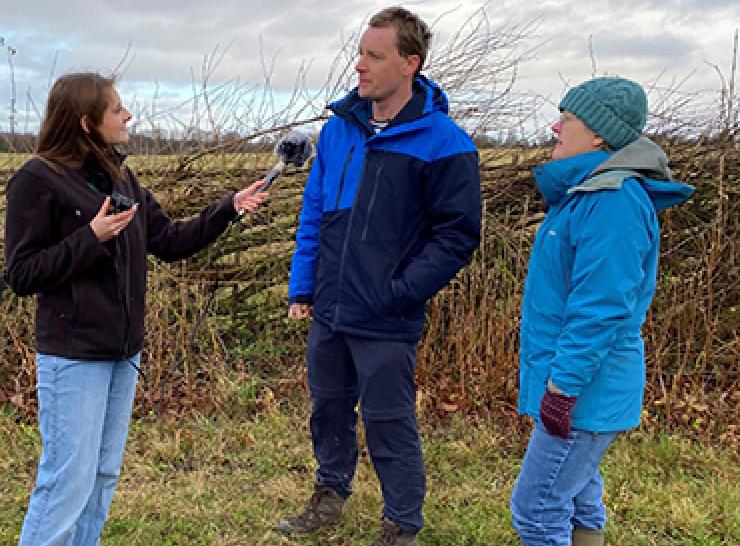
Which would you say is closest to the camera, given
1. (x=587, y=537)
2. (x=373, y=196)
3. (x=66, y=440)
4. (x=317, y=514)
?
(x=66, y=440)

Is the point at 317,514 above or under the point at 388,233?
under

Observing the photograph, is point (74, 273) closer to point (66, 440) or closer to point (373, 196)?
point (66, 440)

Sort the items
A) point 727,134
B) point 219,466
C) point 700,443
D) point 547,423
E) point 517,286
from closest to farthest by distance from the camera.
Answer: point 547,423, point 219,466, point 700,443, point 517,286, point 727,134

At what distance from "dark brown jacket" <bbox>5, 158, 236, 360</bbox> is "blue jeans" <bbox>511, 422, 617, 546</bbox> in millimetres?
1407

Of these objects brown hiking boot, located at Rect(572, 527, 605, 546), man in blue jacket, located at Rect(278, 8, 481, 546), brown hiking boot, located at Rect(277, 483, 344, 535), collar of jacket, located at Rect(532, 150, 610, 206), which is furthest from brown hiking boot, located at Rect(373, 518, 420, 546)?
collar of jacket, located at Rect(532, 150, 610, 206)

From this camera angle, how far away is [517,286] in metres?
4.64

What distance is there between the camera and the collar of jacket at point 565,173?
2336 mm

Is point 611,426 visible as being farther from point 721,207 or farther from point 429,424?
point 721,207

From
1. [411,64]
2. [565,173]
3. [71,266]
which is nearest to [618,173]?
[565,173]

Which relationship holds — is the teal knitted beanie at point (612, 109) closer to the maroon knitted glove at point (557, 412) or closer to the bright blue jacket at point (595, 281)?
the bright blue jacket at point (595, 281)

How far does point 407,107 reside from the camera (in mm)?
2881

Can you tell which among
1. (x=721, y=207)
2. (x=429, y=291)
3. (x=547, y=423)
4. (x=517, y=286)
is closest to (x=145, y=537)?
(x=429, y=291)

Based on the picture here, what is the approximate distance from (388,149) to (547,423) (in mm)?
1197

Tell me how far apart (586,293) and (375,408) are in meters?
1.08
